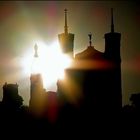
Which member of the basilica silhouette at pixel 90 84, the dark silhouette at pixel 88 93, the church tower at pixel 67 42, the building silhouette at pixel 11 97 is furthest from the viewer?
the building silhouette at pixel 11 97

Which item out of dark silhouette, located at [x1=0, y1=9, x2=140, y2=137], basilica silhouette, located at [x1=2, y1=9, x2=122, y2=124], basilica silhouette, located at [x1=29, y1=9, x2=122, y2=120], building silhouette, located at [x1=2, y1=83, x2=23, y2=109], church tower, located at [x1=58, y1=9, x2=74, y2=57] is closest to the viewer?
dark silhouette, located at [x1=0, y1=9, x2=140, y2=137]

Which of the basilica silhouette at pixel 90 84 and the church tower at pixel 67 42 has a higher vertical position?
the church tower at pixel 67 42

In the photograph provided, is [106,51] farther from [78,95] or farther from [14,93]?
[14,93]

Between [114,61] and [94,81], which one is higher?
[114,61]

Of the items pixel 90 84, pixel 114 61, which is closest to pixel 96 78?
pixel 90 84

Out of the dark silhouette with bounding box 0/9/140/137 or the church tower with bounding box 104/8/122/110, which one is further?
the church tower with bounding box 104/8/122/110

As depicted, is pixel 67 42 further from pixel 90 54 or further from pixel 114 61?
pixel 114 61

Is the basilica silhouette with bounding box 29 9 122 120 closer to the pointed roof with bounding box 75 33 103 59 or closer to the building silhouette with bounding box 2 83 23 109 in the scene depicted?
the pointed roof with bounding box 75 33 103 59

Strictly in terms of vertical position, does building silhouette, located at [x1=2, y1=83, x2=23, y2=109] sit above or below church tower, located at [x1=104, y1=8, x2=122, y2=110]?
below

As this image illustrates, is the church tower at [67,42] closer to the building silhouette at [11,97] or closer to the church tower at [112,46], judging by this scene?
the church tower at [112,46]

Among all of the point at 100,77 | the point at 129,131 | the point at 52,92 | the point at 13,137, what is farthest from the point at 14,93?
the point at 129,131

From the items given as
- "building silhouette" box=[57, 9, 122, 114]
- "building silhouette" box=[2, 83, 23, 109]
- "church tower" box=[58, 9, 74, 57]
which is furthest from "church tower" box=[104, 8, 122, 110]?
"building silhouette" box=[2, 83, 23, 109]

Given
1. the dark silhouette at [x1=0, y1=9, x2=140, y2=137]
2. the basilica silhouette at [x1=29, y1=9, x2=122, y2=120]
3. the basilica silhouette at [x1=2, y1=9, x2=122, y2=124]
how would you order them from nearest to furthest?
the dark silhouette at [x1=0, y1=9, x2=140, y2=137] → the basilica silhouette at [x1=2, y1=9, x2=122, y2=124] → the basilica silhouette at [x1=29, y1=9, x2=122, y2=120]

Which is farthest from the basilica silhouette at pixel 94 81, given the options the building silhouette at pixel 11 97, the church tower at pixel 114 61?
the building silhouette at pixel 11 97
